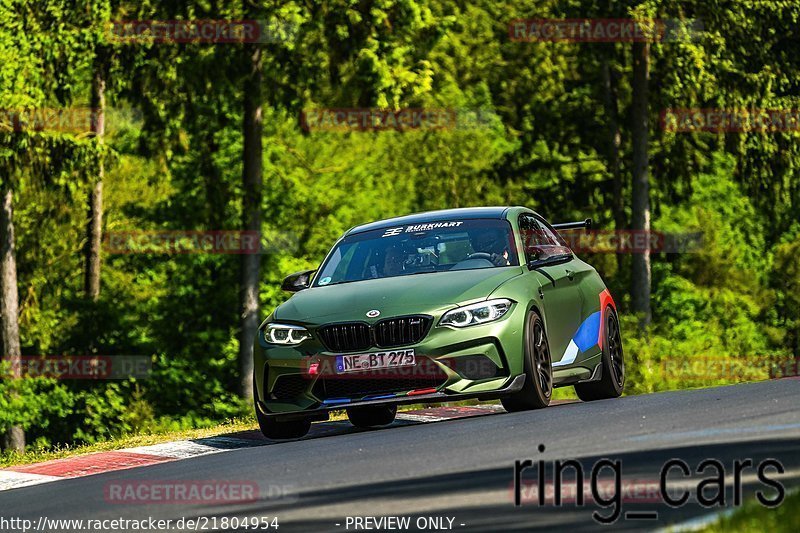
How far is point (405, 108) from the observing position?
3244cm

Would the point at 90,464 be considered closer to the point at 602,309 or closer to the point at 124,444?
the point at 124,444

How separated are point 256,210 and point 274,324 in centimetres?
1988

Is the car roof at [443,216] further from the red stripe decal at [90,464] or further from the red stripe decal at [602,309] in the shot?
the red stripe decal at [90,464]

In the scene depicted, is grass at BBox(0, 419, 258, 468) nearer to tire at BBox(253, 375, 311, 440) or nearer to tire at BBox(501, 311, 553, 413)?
tire at BBox(253, 375, 311, 440)

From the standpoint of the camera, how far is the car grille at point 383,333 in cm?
1258

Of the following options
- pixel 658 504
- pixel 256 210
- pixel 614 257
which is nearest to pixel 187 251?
pixel 256 210

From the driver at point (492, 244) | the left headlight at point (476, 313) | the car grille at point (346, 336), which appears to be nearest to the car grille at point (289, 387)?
the car grille at point (346, 336)

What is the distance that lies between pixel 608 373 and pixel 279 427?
3.23 m

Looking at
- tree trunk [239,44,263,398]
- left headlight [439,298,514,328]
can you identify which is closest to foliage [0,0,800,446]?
tree trunk [239,44,263,398]

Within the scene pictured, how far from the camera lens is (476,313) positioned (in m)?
12.7

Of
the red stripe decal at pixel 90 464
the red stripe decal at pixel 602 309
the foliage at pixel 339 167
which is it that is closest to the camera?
the red stripe decal at pixel 90 464

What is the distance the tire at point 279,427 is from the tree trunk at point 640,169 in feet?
73.1

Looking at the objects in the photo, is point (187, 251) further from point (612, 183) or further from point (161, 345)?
point (612, 183)

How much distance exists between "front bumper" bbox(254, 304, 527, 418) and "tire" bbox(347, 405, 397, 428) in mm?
2046
